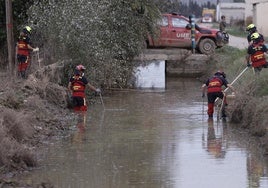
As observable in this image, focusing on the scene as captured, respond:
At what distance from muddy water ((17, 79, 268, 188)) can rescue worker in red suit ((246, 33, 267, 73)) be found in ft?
6.41

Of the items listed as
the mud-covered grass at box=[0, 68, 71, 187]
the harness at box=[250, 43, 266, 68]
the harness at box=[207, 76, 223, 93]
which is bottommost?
the mud-covered grass at box=[0, 68, 71, 187]

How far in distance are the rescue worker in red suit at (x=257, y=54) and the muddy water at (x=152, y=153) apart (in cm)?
195

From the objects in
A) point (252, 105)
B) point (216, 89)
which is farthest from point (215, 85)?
point (252, 105)

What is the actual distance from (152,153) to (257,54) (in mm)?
6811

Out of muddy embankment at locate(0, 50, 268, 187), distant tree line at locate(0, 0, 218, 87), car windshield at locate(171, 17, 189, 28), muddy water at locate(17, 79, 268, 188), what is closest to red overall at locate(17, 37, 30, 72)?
distant tree line at locate(0, 0, 218, 87)

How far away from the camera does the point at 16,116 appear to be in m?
13.1

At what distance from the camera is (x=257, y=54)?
18.8m

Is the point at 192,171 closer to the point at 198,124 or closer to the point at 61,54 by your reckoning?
the point at 198,124

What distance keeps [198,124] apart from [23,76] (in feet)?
20.4

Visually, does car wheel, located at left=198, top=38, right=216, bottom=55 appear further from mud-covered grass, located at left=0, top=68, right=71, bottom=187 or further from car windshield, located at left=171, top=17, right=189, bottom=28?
mud-covered grass, located at left=0, top=68, right=71, bottom=187

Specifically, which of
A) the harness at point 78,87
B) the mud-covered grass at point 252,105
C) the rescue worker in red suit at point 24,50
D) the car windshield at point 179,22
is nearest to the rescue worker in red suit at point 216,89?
the mud-covered grass at point 252,105

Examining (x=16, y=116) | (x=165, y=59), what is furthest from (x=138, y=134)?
(x=165, y=59)

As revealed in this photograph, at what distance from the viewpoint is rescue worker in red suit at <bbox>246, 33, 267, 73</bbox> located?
18781 mm

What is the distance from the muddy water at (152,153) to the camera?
11.0 meters
